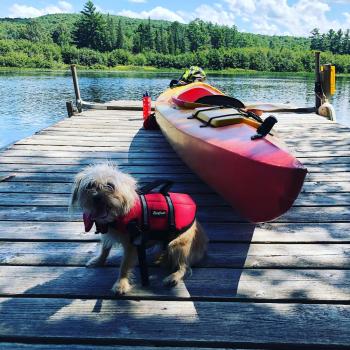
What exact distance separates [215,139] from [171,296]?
191 cm

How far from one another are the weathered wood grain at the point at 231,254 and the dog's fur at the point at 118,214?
0.61 ft

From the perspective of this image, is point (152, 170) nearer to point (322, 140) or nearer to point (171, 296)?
point (171, 296)

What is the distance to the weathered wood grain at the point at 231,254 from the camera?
2.88 metres

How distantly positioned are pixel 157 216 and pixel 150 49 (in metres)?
136

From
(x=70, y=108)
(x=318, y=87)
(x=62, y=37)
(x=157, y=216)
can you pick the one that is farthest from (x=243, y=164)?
(x=62, y=37)

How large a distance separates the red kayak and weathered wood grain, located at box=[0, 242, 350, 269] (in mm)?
313

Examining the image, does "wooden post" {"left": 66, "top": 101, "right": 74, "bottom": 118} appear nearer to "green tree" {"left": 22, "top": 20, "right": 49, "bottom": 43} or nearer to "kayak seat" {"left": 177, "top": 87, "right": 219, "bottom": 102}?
"kayak seat" {"left": 177, "top": 87, "right": 219, "bottom": 102}

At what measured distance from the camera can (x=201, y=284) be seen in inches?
104

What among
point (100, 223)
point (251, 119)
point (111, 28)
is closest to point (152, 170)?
point (251, 119)

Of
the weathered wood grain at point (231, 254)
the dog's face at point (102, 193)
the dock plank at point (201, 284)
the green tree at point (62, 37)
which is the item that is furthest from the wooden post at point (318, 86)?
the green tree at point (62, 37)

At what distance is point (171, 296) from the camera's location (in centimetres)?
250

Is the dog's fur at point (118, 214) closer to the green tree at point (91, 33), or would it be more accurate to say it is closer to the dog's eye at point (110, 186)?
the dog's eye at point (110, 186)

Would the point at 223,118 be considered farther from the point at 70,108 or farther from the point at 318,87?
the point at 318,87

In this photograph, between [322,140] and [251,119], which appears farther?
[322,140]
